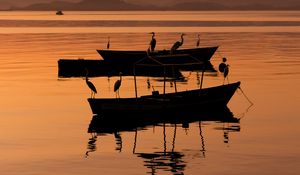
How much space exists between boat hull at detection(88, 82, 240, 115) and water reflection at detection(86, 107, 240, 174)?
0.26 metres

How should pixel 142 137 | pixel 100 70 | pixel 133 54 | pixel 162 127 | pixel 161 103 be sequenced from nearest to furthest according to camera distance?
1. pixel 142 137
2. pixel 162 127
3. pixel 161 103
4. pixel 100 70
5. pixel 133 54

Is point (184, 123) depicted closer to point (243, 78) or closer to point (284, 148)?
point (284, 148)

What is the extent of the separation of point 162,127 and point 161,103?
226 centimetres

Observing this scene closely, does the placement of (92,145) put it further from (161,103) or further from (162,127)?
(161,103)

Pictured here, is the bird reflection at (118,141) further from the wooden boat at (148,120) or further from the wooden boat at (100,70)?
the wooden boat at (100,70)

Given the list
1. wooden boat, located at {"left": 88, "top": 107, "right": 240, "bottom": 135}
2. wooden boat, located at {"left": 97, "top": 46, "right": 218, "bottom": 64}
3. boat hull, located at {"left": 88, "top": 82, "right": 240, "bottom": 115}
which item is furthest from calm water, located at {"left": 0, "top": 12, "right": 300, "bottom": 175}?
wooden boat, located at {"left": 97, "top": 46, "right": 218, "bottom": 64}

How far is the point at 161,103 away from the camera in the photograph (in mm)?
33625

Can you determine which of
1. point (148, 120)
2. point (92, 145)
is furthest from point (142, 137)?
point (148, 120)

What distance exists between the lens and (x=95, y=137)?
29531 mm

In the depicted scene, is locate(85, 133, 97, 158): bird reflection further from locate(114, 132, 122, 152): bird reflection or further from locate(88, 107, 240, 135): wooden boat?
locate(88, 107, 240, 135): wooden boat

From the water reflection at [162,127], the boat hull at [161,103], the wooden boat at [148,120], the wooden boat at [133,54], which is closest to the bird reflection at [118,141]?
the water reflection at [162,127]

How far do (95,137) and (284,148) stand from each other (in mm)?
6719

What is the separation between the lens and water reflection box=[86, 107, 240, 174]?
2495 centimetres

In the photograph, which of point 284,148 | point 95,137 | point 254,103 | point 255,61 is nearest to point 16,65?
point 255,61
